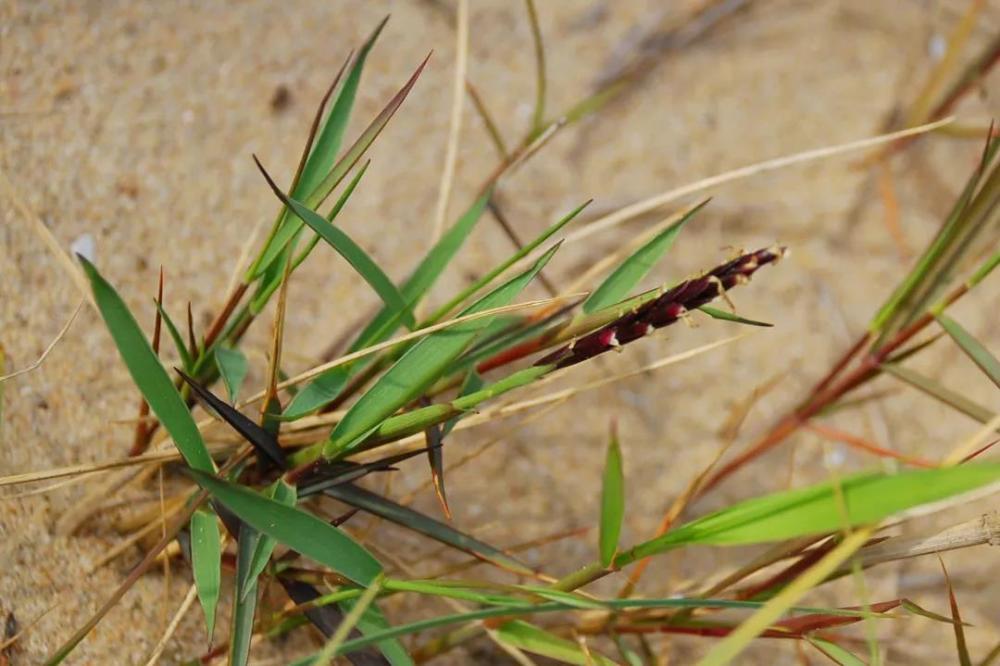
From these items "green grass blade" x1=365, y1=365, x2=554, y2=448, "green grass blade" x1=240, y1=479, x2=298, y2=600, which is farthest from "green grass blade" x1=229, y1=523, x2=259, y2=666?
"green grass blade" x1=365, y1=365, x2=554, y2=448

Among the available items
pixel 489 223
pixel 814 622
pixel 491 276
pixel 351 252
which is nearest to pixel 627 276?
pixel 491 276

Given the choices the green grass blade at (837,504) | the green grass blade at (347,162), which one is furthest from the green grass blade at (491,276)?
the green grass blade at (837,504)

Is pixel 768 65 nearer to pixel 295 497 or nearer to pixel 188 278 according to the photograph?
pixel 188 278

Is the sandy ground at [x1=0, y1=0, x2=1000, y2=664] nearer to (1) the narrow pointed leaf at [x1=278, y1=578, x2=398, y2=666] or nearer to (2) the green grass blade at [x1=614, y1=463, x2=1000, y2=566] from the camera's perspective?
(1) the narrow pointed leaf at [x1=278, y1=578, x2=398, y2=666]

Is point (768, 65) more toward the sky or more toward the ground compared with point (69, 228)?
more toward the sky

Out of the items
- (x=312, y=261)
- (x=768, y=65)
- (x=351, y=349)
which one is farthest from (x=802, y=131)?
(x=351, y=349)
